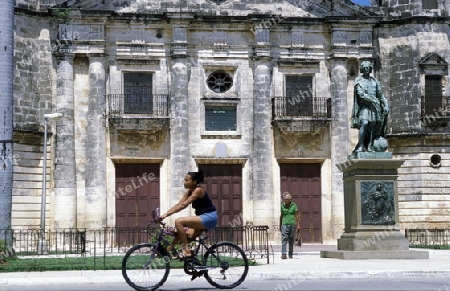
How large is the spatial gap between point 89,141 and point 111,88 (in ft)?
7.82

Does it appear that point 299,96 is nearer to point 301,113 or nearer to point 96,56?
point 301,113

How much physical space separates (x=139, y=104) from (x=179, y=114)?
1745 millimetres

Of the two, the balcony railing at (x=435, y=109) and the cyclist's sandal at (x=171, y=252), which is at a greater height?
the balcony railing at (x=435, y=109)

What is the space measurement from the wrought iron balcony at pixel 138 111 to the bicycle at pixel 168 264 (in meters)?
18.2

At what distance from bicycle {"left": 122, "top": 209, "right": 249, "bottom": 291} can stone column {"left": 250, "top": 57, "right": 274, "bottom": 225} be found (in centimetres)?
1834

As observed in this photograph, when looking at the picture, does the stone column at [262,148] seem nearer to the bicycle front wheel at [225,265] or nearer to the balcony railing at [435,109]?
the balcony railing at [435,109]

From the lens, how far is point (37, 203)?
3144cm

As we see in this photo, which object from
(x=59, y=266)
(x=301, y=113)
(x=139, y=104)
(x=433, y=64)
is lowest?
(x=59, y=266)

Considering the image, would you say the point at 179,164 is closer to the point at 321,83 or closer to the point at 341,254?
the point at 321,83

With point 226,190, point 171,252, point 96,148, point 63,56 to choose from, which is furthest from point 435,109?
point 171,252

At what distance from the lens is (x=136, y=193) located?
32312 millimetres

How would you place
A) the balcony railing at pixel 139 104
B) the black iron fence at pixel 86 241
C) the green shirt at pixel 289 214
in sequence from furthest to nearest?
the balcony railing at pixel 139 104
the black iron fence at pixel 86 241
the green shirt at pixel 289 214

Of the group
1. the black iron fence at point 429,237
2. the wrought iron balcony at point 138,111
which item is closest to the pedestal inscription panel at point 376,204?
the black iron fence at point 429,237

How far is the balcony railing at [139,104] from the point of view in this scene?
105ft
